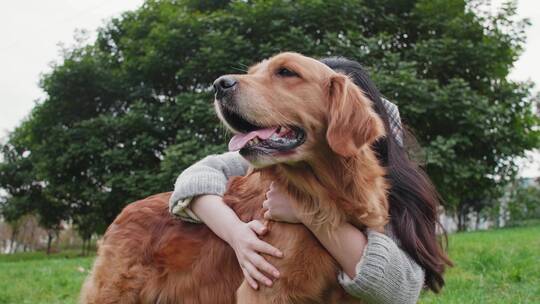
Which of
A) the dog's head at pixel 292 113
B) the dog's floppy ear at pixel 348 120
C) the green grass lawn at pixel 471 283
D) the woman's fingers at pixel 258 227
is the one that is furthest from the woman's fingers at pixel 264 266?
the green grass lawn at pixel 471 283

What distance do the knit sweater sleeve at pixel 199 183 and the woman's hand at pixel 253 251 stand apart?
396mm

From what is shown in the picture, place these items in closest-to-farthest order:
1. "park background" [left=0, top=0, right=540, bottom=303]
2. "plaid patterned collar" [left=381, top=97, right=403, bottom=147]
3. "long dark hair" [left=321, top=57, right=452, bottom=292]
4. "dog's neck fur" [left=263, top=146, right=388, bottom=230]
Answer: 1. "dog's neck fur" [left=263, top=146, right=388, bottom=230]
2. "long dark hair" [left=321, top=57, right=452, bottom=292]
3. "plaid patterned collar" [left=381, top=97, right=403, bottom=147]
4. "park background" [left=0, top=0, right=540, bottom=303]

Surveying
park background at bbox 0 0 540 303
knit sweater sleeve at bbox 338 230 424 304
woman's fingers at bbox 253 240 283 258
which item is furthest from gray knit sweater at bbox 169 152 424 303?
park background at bbox 0 0 540 303

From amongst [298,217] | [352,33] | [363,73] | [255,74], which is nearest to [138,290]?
[298,217]

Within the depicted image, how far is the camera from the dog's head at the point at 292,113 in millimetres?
2701

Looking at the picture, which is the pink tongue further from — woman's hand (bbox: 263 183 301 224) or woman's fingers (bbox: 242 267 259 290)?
woman's fingers (bbox: 242 267 259 290)

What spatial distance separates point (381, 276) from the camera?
2.79 meters

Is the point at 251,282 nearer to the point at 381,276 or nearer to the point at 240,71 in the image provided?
the point at 381,276

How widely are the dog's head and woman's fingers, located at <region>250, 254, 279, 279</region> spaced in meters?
0.46

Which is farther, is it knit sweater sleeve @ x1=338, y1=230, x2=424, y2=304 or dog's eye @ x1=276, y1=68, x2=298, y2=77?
dog's eye @ x1=276, y1=68, x2=298, y2=77

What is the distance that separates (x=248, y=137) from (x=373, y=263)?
2.86ft

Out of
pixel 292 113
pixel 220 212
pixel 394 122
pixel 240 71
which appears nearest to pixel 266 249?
pixel 220 212

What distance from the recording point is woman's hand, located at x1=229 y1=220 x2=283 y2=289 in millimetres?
2682


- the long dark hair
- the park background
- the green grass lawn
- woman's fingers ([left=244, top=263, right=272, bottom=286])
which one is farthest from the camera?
the park background
